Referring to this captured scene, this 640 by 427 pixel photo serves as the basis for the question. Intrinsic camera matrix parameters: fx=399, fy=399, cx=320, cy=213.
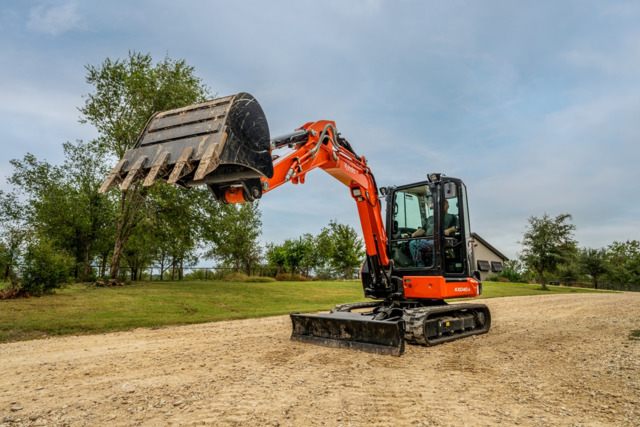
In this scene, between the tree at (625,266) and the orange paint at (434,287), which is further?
the tree at (625,266)

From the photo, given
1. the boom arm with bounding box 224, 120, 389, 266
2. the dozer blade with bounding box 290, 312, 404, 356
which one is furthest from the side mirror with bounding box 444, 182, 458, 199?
the dozer blade with bounding box 290, 312, 404, 356

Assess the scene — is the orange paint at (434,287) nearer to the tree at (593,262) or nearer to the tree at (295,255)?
the tree at (295,255)

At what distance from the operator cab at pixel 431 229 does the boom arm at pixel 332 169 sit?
13.3 inches

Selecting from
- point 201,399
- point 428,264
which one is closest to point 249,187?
point 201,399

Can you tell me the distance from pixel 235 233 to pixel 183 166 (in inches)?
1164

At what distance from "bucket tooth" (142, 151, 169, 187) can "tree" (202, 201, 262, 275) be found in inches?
666

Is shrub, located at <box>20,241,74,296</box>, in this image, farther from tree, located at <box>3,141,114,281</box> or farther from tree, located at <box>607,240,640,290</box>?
tree, located at <box>607,240,640,290</box>

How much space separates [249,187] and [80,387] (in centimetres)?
301

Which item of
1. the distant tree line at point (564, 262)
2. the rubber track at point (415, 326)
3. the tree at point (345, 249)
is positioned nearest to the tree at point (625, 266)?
the distant tree line at point (564, 262)

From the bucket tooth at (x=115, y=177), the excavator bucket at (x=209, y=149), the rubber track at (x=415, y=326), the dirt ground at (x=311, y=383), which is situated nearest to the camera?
the dirt ground at (x=311, y=383)

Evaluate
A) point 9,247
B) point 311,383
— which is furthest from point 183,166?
point 9,247

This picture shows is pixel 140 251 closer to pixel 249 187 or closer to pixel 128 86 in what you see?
pixel 128 86

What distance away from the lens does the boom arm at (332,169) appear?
5879 mm

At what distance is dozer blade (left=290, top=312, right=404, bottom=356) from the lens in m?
6.01
